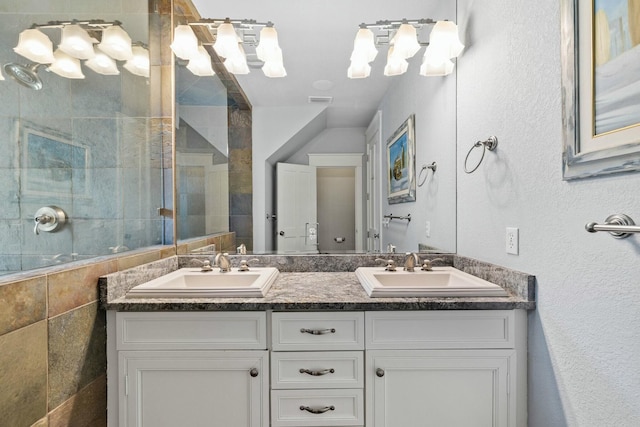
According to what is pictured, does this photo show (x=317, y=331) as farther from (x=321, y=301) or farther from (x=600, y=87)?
(x=600, y=87)

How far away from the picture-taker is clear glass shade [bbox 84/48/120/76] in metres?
1.45

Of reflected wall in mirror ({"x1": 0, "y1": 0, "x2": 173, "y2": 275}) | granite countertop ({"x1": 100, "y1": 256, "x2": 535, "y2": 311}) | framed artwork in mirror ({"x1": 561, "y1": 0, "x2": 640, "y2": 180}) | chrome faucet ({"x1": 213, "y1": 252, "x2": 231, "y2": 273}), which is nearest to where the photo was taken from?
framed artwork in mirror ({"x1": 561, "y1": 0, "x2": 640, "y2": 180})

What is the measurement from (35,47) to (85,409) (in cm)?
145

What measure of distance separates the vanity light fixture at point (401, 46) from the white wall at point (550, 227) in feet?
0.49

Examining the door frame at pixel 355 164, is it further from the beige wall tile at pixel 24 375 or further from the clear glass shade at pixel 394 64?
the beige wall tile at pixel 24 375

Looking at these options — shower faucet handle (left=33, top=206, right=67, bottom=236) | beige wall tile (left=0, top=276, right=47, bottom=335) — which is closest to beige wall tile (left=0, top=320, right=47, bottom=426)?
beige wall tile (left=0, top=276, right=47, bottom=335)

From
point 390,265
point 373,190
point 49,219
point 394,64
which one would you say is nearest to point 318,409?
point 390,265

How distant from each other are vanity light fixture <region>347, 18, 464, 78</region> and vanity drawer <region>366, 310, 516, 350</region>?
119 cm

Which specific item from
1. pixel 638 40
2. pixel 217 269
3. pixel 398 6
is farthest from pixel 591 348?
pixel 398 6

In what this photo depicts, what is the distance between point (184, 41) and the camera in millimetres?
1601

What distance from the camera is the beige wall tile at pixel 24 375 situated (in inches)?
31.8

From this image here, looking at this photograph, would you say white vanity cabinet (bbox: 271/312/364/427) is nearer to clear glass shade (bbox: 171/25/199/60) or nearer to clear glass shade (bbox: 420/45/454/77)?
clear glass shade (bbox: 420/45/454/77)

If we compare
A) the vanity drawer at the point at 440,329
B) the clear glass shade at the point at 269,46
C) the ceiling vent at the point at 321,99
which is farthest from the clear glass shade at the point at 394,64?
the vanity drawer at the point at 440,329

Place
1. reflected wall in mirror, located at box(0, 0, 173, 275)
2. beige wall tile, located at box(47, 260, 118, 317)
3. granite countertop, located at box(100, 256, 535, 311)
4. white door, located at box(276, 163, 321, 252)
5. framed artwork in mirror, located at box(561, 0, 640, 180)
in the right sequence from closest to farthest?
framed artwork in mirror, located at box(561, 0, 640, 180) < beige wall tile, located at box(47, 260, 118, 317) < granite countertop, located at box(100, 256, 535, 311) < reflected wall in mirror, located at box(0, 0, 173, 275) < white door, located at box(276, 163, 321, 252)
